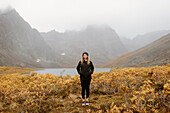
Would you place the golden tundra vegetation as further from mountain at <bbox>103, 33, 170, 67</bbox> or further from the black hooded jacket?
mountain at <bbox>103, 33, 170, 67</bbox>

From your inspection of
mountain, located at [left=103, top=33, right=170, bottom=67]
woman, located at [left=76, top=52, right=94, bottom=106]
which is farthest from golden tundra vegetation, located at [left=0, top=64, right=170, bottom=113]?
mountain, located at [left=103, top=33, right=170, bottom=67]

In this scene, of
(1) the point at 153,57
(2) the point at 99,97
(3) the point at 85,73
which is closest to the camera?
(3) the point at 85,73

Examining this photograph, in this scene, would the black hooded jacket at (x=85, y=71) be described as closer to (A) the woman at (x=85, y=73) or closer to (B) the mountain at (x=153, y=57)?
(A) the woman at (x=85, y=73)

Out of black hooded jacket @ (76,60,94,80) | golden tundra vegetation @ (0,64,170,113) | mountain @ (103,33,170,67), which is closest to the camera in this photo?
golden tundra vegetation @ (0,64,170,113)

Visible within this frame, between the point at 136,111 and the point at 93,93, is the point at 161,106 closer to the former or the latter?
the point at 136,111

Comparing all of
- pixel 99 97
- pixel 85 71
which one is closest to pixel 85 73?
pixel 85 71

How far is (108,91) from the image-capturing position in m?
8.78

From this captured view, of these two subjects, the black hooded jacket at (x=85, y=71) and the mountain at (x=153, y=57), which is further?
the mountain at (x=153, y=57)

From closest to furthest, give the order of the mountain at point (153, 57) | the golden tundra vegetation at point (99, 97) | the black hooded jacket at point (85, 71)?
the golden tundra vegetation at point (99, 97) → the black hooded jacket at point (85, 71) → the mountain at point (153, 57)

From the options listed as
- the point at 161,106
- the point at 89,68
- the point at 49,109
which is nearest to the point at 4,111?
the point at 49,109

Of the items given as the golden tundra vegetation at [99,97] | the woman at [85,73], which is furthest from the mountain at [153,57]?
the woman at [85,73]

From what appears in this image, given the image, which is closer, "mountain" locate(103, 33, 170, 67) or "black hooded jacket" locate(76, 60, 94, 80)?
"black hooded jacket" locate(76, 60, 94, 80)

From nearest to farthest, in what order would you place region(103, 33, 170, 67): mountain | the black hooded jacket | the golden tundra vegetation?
the golden tundra vegetation
the black hooded jacket
region(103, 33, 170, 67): mountain

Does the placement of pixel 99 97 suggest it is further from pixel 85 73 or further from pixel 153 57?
pixel 153 57
